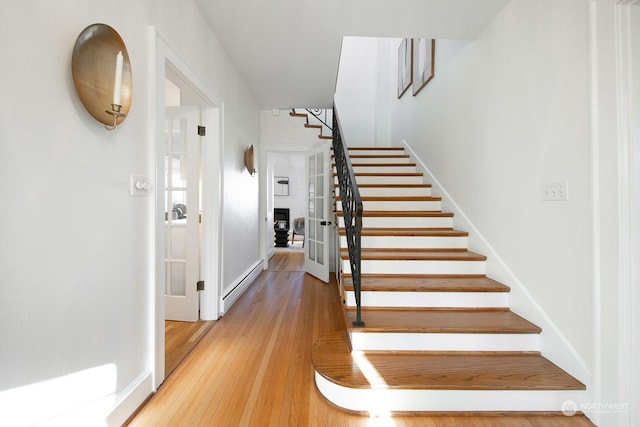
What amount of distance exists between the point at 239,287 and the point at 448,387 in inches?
97.1

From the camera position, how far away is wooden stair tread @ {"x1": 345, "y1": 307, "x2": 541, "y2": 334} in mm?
1827

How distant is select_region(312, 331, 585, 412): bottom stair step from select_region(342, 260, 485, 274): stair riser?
2.88 feet

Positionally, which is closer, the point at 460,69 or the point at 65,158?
the point at 65,158

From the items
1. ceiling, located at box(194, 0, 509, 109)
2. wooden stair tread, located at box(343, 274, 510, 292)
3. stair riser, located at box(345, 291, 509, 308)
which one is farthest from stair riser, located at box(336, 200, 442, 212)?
ceiling, located at box(194, 0, 509, 109)

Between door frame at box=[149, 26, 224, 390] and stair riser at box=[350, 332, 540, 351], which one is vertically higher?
door frame at box=[149, 26, 224, 390]

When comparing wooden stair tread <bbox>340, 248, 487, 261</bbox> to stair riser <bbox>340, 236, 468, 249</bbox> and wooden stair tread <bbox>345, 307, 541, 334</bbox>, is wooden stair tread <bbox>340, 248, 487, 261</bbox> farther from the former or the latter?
wooden stair tread <bbox>345, 307, 541, 334</bbox>

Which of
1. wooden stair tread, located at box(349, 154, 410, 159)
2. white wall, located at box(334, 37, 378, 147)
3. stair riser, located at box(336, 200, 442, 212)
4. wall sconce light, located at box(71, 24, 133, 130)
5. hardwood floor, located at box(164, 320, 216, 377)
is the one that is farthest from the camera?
white wall, located at box(334, 37, 378, 147)

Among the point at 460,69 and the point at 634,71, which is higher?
the point at 460,69

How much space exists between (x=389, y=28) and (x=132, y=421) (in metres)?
3.30

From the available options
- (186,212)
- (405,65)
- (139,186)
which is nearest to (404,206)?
(186,212)

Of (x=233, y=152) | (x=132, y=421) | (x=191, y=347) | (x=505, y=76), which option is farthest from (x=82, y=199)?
(x=505, y=76)

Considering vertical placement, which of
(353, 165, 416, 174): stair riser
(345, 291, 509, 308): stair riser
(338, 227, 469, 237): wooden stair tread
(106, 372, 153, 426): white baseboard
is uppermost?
(353, 165, 416, 174): stair riser

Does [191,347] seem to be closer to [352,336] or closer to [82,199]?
[352,336]

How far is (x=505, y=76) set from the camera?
2240mm
